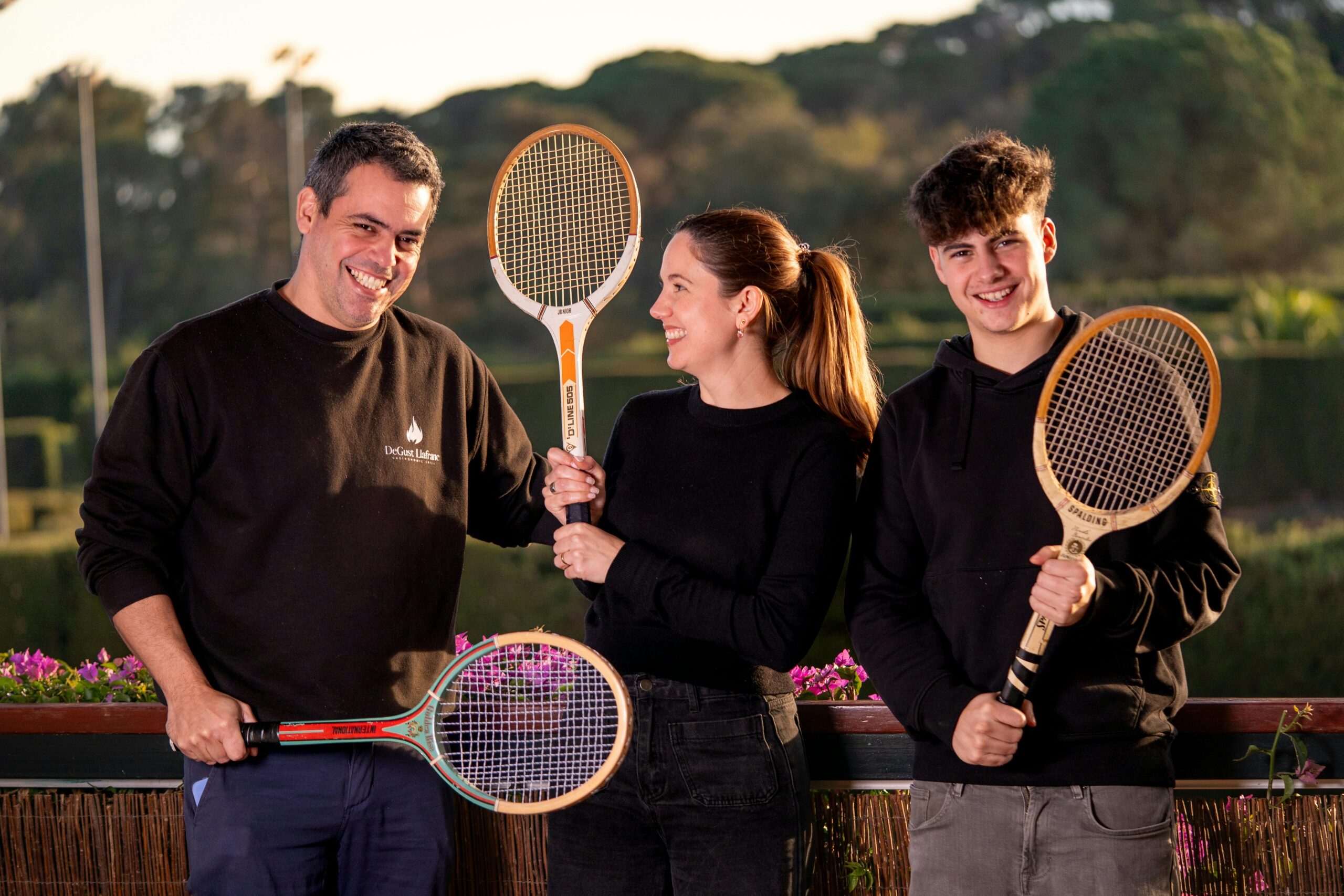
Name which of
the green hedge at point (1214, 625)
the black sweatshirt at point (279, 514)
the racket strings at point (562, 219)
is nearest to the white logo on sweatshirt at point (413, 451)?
the black sweatshirt at point (279, 514)

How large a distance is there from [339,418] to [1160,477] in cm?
179

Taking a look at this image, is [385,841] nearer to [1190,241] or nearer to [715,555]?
[715,555]

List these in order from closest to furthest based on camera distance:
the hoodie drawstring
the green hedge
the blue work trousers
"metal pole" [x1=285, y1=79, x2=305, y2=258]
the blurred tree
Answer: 1. the hoodie drawstring
2. the blue work trousers
3. the green hedge
4. "metal pole" [x1=285, y1=79, x2=305, y2=258]
5. the blurred tree

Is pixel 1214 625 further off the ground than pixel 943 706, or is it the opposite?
pixel 943 706

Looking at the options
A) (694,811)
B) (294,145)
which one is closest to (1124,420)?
(694,811)

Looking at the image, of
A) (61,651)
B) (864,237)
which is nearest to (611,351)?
(864,237)

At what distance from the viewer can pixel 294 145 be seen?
2614 centimetres

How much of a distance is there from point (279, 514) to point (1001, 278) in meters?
1.65

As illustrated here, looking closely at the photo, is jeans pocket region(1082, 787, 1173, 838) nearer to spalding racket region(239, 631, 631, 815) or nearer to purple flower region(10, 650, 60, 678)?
spalding racket region(239, 631, 631, 815)

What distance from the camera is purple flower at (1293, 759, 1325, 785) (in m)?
3.32

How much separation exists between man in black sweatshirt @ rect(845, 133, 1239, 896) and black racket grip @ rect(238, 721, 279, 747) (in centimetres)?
123

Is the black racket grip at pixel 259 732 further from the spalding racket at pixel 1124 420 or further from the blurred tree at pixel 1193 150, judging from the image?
the blurred tree at pixel 1193 150

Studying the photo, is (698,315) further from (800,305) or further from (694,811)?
(694,811)

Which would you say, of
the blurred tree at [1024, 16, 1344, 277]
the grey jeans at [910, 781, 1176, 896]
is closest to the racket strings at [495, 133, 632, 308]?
the grey jeans at [910, 781, 1176, 896]
